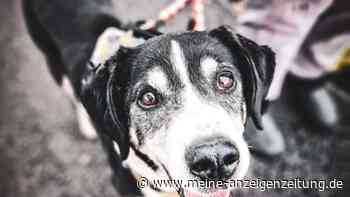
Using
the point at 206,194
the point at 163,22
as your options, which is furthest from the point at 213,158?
the point at 163,22

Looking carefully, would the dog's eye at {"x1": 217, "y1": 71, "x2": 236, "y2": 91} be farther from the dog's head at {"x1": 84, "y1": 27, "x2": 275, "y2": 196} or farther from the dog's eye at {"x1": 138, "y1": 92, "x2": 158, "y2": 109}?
the dog's eye at {"x1": 138, "y1": 92, "x2": 158, "y2": 109}

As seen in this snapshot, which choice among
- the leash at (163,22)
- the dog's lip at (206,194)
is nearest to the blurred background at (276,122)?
the leash at (163,22)

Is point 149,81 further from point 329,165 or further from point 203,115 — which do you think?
point 329,165

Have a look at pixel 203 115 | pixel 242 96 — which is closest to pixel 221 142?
pixel 203 115

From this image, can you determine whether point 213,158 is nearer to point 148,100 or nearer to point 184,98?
point 184,98

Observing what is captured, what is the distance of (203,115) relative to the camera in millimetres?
1802

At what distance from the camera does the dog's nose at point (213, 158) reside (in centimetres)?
172

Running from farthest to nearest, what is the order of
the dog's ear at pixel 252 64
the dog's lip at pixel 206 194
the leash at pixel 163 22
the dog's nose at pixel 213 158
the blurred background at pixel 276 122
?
the blurred background at pixel 276 122, the leash at pixel 163 22, the dog's ear at pixel 252 64, the dog's lip at pixel 206 194, the dog's nose at pixel 213 158

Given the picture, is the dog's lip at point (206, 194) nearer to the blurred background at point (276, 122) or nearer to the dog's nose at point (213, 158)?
the dog's nose at point (213, 158)

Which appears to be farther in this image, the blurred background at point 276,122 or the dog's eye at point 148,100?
the blurred background at point 276,122

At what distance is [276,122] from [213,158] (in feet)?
5.50

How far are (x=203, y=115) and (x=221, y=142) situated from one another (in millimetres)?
124

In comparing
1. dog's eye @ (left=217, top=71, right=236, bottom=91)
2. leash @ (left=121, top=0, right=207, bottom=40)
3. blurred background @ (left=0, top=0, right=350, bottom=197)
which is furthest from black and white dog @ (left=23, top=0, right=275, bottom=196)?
blurred background @ (left=0, top=0, right=350, bottom=197)

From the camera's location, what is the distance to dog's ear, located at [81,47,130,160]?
195 centimetres
